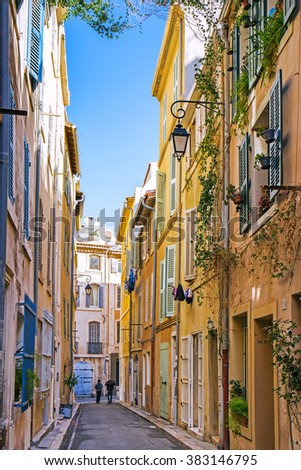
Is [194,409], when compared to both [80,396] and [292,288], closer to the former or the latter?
[292,288]

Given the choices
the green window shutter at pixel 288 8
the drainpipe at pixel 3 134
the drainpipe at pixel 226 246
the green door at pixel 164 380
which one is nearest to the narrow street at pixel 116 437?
the green door at pixel 164 380

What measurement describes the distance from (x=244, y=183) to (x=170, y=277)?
990 cm

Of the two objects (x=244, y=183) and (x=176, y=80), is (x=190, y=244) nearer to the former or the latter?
(x=176, y=80)

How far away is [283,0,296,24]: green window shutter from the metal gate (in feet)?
164

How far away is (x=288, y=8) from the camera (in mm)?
9102

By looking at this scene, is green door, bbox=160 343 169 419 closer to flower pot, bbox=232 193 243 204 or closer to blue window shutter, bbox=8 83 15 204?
flower pot, bbox=232 193 243 204

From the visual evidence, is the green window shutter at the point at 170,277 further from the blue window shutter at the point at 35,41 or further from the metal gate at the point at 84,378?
the metal gate at the point at 84,378

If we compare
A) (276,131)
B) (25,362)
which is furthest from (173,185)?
(276,131)

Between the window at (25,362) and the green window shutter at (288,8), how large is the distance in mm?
5338

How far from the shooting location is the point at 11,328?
10.1m

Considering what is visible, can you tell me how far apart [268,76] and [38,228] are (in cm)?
658

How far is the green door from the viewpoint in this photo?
2264 centimetres
